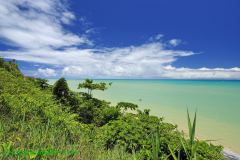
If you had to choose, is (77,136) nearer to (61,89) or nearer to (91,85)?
(91,85)

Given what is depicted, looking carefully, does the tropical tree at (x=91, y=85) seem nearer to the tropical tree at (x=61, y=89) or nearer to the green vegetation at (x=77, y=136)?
the tropical tree at (x=61, y=89)

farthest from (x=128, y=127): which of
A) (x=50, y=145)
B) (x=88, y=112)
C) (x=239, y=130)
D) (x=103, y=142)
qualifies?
(x=239, y=130)

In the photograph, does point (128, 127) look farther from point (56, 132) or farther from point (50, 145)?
point (50, 145)

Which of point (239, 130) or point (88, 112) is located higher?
point (88, 112)

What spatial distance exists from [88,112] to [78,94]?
226 cm

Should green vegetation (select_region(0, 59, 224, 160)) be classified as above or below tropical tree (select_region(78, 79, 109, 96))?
below

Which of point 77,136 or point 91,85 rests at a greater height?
point 91,85

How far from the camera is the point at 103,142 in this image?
23.4ft

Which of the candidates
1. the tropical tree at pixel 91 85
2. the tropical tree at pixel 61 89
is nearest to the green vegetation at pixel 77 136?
the tropical tree at pixel 91 85

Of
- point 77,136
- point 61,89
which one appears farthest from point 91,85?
point 77,136

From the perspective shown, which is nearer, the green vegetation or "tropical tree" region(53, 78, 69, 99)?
the green vegetation

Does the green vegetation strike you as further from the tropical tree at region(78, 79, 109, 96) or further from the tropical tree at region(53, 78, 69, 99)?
the tropical tree at region(53, 78, 69, 99)

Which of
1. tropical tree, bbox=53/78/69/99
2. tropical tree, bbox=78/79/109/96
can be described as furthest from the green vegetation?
tropical tree, bbox=53/78/69/99

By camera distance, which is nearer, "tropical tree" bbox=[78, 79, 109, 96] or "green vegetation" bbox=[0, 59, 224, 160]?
"green vegetation" bbox=[0, 59, 224, 160]
